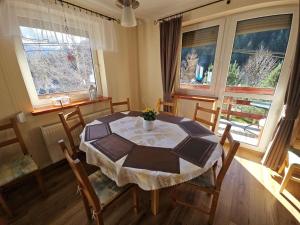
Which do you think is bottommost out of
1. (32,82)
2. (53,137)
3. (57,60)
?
(53,137)

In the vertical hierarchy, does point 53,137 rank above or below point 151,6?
below

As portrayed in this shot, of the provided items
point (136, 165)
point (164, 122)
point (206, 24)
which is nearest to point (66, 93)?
point (164, 122)

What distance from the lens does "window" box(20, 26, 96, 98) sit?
1.56m

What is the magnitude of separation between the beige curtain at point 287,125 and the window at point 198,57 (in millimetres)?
955

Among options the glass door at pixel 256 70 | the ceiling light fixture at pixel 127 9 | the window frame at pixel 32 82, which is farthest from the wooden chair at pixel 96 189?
the glass door at pixel 256 70

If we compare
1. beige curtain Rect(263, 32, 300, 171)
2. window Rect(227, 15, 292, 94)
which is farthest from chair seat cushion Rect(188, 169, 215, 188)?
window Rect(227, 15, 292, 94)

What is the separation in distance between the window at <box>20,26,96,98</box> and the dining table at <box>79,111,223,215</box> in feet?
2.92

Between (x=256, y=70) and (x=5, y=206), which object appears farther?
(x=256, y=70)

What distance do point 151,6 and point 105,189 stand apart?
2397mm

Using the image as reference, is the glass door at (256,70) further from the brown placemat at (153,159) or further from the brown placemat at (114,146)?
the brown placemat at (114,146)

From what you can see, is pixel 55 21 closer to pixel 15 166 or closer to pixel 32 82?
pixel 32 82

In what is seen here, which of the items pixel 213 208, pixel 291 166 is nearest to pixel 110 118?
pixel 213 208

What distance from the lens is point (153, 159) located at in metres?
0.98

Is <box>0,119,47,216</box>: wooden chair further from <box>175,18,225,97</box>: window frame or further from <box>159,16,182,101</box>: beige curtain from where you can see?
<box>175,18,225,97</box>: window frame
